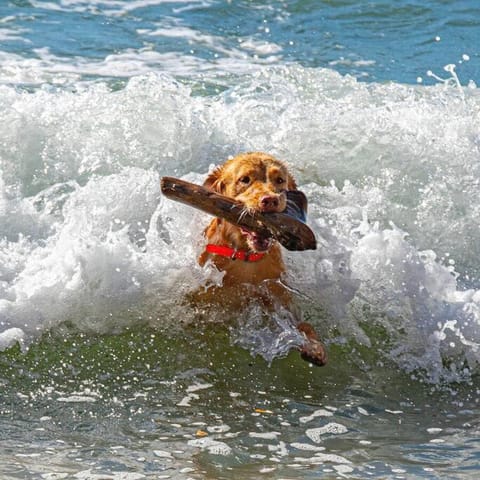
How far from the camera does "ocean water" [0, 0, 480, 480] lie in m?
4.45

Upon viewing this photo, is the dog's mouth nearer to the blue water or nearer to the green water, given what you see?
the green water

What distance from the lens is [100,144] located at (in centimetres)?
825

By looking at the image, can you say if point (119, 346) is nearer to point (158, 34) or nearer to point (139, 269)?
point (139, 269)

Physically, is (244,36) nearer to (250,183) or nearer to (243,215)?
(250,183)

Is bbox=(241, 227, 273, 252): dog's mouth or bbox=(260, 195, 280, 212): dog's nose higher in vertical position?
bbox=(260, 195, 280, 212): dog's nose

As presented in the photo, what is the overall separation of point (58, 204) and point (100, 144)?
108 cm

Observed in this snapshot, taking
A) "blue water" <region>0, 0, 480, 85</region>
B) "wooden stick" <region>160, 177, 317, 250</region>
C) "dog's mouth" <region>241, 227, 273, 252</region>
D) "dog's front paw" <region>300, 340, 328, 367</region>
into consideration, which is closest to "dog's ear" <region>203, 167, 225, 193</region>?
"dog's mouth" <region>241, 227, 273, 252</region>

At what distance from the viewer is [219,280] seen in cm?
584

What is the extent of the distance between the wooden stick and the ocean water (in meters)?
0.69

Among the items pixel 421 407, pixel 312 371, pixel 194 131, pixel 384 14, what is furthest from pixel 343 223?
pixel 384 14

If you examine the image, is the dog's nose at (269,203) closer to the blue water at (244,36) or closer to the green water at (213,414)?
the green water at (213,414)

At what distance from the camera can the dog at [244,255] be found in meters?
5.73

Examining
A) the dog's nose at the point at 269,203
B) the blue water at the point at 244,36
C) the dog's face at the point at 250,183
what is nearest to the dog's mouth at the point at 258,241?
the dog's face at the point at 250,183

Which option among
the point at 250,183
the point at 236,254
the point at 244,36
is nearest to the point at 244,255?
the point at 236,254
